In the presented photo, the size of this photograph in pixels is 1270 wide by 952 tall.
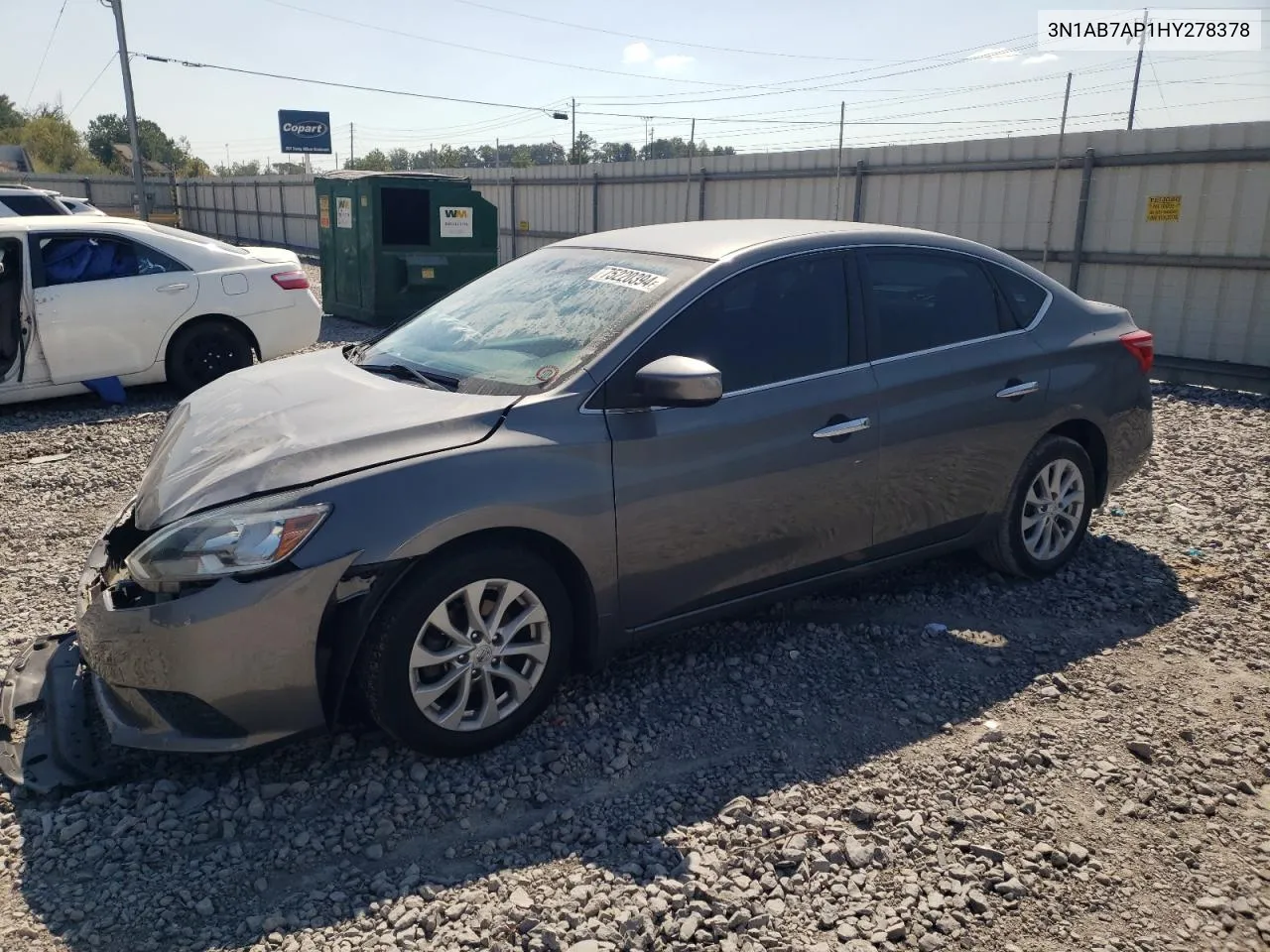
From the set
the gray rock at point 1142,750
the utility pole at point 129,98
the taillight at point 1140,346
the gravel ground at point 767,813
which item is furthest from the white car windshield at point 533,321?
the utility pole at point 129,98

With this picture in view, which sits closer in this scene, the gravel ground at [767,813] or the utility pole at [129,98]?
the gravel ground at [767,813]

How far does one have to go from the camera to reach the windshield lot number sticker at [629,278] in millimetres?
3768

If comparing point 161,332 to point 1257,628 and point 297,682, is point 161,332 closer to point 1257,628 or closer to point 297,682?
point 297,682

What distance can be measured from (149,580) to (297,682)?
53 centimetres

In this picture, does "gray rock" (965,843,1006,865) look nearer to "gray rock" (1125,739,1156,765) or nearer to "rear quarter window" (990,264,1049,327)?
"gray rock" (1125,739,1156,765)

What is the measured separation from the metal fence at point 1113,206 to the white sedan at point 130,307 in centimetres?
738

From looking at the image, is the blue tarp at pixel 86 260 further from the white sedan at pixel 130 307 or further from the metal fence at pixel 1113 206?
the metal fence at pixel 1113 206

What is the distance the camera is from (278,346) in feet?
29.6

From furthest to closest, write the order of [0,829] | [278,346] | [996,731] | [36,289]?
[278,346] → [36,289] → [996,731] → [0,829]

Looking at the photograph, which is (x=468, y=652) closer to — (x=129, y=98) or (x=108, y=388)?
(x=108, y=388)

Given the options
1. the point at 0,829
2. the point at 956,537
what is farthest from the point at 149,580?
the point at 956,537

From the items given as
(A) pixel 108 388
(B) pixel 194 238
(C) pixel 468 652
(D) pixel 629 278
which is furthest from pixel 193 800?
(B) pixel 194 238

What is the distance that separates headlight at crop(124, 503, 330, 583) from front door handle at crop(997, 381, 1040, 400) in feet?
9.65

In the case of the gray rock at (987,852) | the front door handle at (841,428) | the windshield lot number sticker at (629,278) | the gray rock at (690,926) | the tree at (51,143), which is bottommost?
the gray rock at (690,926)
